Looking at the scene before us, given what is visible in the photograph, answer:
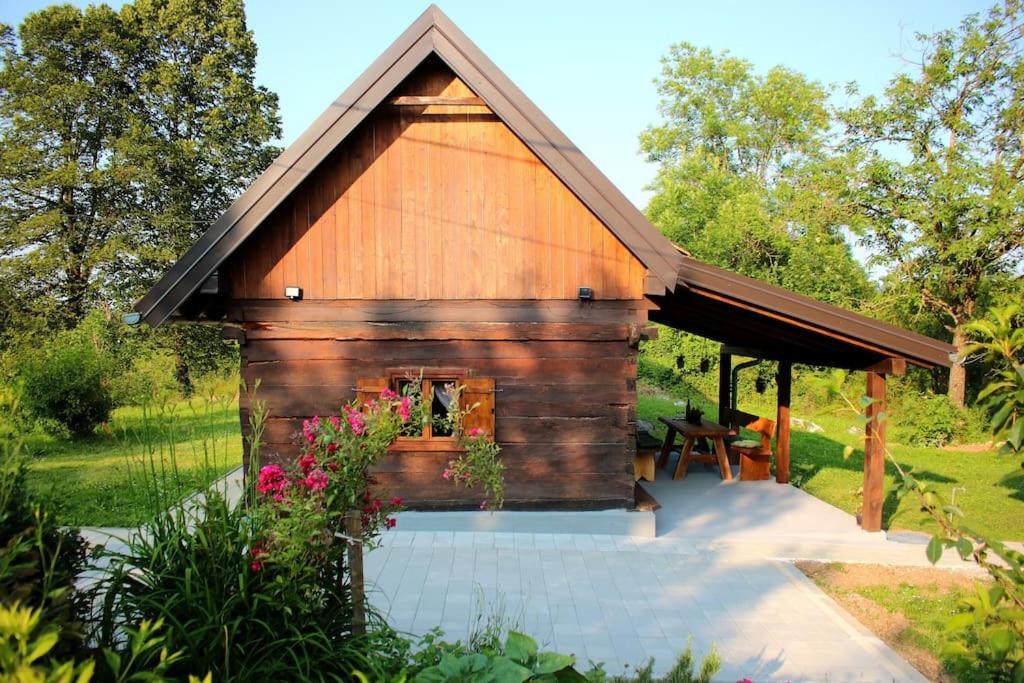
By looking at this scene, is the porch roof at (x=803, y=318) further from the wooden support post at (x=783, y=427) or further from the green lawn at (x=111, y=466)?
the green lawn at (x=111, y=466)

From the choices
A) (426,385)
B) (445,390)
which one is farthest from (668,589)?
(426,385)

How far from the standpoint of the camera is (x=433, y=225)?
7691 mm

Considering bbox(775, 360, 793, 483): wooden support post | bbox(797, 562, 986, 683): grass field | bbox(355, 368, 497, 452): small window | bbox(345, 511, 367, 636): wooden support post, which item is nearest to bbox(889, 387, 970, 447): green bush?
bbox(775, 360, 793, 483): wooden support post

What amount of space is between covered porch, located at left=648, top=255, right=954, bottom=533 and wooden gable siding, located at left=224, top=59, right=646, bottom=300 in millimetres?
900

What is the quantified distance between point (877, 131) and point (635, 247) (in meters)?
15.6

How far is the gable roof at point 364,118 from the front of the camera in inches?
278

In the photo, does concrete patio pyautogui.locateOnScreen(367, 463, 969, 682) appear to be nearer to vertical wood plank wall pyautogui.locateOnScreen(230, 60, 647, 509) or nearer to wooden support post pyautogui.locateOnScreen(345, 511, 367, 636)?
vertical wood plank wall pyautogui.locateOnScreen(230, 60, 647, 509)

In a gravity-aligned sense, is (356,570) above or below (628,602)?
above

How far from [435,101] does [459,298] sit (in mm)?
2112

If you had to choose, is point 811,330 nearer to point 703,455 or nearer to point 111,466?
point 703,455

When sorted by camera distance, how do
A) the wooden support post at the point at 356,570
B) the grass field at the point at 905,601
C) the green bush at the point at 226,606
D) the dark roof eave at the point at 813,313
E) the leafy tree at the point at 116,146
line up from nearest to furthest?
the green bush at the point at 226,606 < the wooden support post at the point at 356,570 < the grass field at the point at 905,601 < the dark roof eave at the point at 813,313 < the leafy tree at the point at 116,146

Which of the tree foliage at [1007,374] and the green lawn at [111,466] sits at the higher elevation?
the tree foliage at [1007,374]

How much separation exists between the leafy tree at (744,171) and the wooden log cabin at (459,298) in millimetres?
15787

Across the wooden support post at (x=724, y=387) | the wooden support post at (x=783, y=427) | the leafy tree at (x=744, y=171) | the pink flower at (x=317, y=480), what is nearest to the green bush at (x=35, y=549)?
the pink flower at (x=317, y=480)
